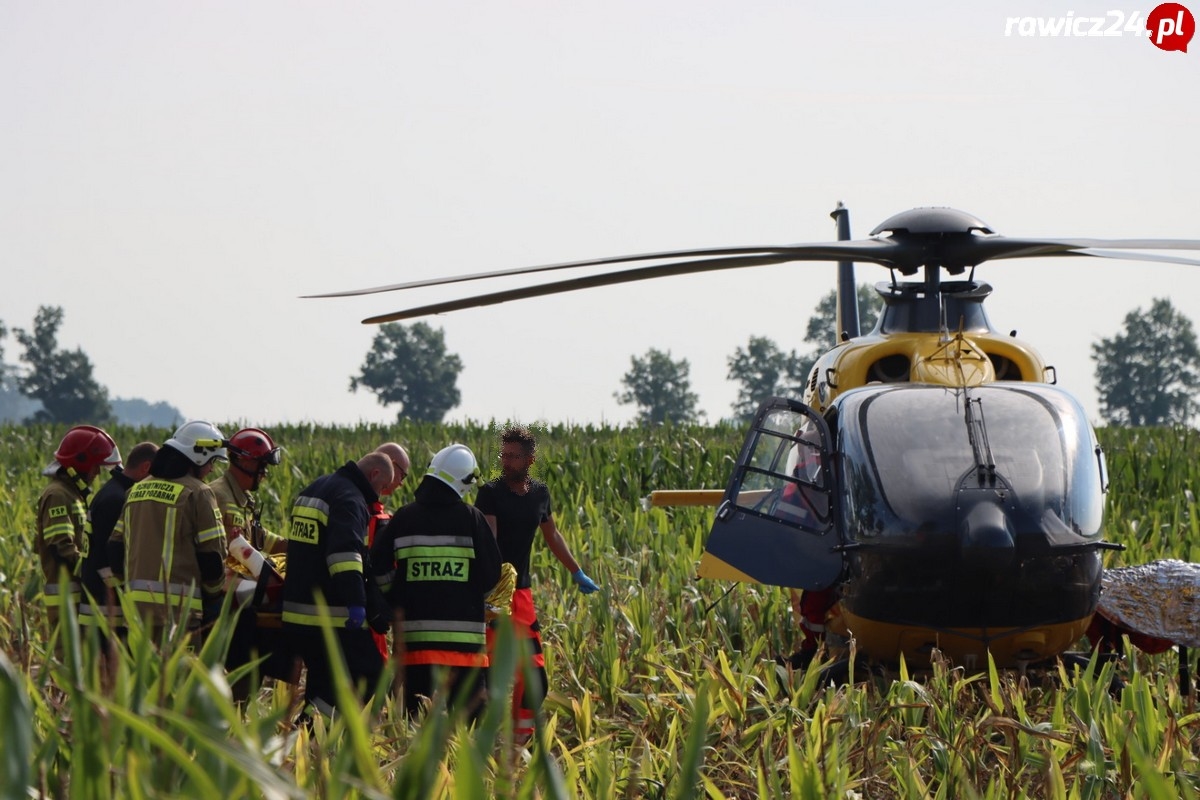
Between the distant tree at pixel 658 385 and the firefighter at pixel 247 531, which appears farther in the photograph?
the distant tree at pixel 658 385

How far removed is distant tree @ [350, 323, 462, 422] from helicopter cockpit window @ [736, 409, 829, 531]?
115 metres

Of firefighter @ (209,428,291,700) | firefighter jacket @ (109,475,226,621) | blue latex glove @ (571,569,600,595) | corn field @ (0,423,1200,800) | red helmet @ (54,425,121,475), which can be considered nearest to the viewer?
corn field @ (0,423,1200,800)

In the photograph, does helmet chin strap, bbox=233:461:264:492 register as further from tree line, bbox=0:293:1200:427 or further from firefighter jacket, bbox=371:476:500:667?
tree line, bbox=0:293:1200:427

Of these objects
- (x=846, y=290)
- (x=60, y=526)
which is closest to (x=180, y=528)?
(x=60, y=526)

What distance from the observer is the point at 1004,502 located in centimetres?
669

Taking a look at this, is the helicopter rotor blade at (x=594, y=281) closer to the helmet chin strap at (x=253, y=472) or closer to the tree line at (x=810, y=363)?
the helmet chin strap at (x=253, y=472)

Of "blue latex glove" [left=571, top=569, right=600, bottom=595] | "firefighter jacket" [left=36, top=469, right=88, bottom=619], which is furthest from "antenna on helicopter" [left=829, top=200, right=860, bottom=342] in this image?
"firefighter jacket" [left=36, top=469, right=88, bottom=619]

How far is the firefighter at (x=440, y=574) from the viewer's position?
6.79 m

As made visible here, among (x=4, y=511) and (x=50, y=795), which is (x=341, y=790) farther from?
(x=4, y=511)

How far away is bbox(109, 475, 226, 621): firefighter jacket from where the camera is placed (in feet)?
23.4

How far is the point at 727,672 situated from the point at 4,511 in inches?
465

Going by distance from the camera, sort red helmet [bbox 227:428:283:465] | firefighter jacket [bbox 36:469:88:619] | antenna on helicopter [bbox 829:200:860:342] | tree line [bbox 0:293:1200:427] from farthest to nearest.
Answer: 1. tree line [bbox 0:293:1200:427]
2. antenna on helicopter [bbox 829:200:860:342]
3. firefighter jacket [bbox 36:469:88:619]
4. red helmet [bbox 227:428:283:465]

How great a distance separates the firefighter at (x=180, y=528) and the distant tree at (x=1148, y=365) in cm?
11110

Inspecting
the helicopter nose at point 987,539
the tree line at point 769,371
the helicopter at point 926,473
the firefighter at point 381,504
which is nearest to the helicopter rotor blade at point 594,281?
the helicopter at point 926,473
